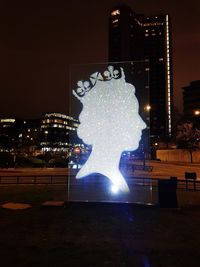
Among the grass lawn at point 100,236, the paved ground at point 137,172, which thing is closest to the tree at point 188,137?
the paved ground at point 137,172

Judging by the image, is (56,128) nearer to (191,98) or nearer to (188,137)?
(191,98)

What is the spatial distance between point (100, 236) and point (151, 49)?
159179 mm

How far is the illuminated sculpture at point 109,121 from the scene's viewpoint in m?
16.7

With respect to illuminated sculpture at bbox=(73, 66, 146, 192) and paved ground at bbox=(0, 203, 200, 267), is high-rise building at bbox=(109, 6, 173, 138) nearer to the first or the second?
illuminated sculpture at bbox=(73, 66, 146, 192)

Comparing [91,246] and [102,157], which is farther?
[102,157]

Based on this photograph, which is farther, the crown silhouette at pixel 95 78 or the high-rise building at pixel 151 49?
the high-rise building at pixel 151 49

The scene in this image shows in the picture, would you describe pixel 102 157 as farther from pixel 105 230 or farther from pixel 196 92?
pixel 196 92

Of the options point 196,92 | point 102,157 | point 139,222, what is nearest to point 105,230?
point 139,222

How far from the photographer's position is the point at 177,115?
91.4 metres

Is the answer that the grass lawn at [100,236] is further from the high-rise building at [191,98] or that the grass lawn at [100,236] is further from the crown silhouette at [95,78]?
the high-rise building at [191,98]

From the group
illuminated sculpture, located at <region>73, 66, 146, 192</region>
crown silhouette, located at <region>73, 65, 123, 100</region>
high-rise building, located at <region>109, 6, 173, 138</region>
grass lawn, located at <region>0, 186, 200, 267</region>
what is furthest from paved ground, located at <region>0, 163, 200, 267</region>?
high-rise building, located at <region>109, 6, 173, 138</region>

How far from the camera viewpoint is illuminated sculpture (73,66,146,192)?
54.7ft

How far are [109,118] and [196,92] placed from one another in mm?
107551

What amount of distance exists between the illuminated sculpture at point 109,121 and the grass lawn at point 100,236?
2717mm
